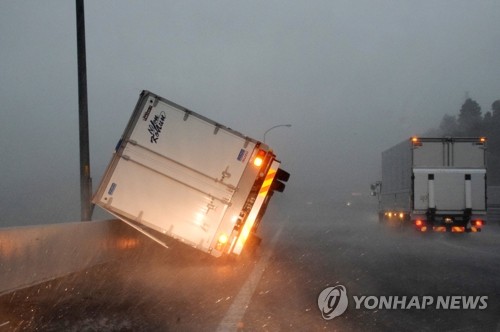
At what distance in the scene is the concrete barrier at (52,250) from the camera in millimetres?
10180

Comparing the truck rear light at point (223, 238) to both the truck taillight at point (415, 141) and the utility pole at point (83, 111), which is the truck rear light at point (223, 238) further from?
the truck taillight at point (415, 141)

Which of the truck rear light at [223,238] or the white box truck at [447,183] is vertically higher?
the white box truck at [447,183]

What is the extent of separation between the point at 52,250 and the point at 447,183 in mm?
15933

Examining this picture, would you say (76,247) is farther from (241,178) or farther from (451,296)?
(451,296)

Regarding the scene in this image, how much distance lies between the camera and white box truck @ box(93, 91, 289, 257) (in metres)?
12.8

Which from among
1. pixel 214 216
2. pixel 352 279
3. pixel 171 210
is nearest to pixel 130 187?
pixel 171 210

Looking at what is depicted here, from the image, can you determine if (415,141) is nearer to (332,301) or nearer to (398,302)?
(332,301)

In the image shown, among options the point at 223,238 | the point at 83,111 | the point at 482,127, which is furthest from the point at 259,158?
the point at 482,127

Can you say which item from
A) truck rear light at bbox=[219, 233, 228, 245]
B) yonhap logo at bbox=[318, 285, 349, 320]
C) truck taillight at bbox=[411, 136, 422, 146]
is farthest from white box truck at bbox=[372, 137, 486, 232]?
yonhap logo at bbox=[318, 285, 349, 320]

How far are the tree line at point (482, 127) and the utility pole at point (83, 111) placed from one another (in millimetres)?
61665

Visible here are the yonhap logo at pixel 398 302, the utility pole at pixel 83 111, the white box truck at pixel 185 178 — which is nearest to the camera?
the yonhap logo at pixel 398 302

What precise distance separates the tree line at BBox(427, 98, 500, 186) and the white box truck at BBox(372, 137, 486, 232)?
167ft

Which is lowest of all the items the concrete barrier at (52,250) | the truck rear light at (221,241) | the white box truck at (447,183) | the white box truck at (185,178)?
the concrete barrier at (52,250)

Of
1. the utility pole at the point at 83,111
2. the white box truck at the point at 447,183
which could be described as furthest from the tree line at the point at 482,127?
the utility pole at the point at 83,111
